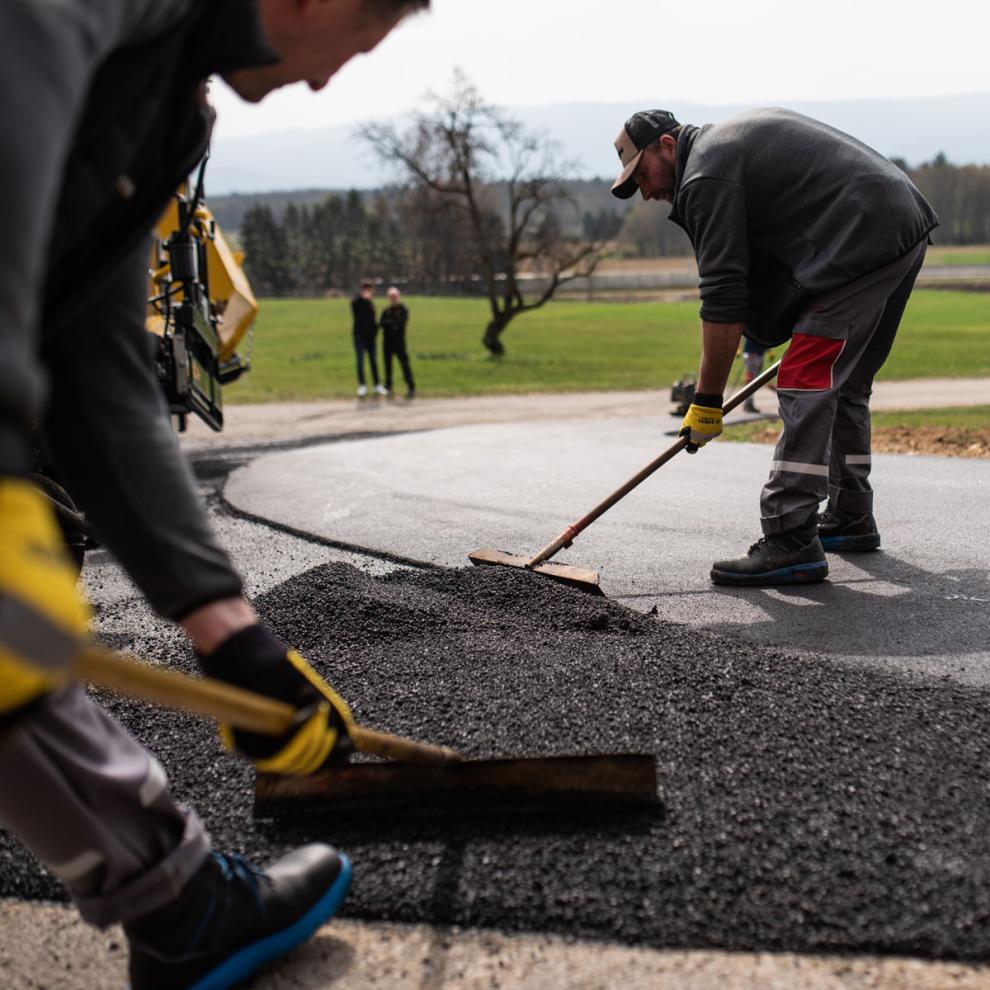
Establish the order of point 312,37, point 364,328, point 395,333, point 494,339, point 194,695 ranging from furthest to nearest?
point 494,339 → point 395,333 → point 364,328 → point 312,37 → point 194,695

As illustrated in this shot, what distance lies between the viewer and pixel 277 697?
1.68 meters

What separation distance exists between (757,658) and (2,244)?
8.64ft

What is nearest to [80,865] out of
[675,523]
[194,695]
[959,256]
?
[194,695]

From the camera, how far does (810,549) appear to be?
4.38 meters

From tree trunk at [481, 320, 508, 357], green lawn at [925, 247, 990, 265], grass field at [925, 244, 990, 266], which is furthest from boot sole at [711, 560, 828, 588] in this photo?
green lawn at [925, 247, 990, 265]

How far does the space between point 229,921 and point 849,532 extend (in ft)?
12.1

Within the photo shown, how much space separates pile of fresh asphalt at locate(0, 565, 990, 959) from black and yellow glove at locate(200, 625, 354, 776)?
23.7 inches

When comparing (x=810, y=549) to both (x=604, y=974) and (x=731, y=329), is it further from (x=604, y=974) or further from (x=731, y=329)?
(x=604, y=974)

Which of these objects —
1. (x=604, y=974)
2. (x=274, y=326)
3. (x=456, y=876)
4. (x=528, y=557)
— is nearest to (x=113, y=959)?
(x=456, y=876)

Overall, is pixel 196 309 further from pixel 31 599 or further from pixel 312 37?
pixel 31 599

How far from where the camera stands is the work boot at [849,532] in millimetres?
4840

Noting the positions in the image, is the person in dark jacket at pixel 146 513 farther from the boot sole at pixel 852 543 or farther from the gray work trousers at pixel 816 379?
the boot sole at pixel 852 543

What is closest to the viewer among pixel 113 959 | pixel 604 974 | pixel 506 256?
pixel 604 974

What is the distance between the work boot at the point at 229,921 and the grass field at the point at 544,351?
1611 centimetres
